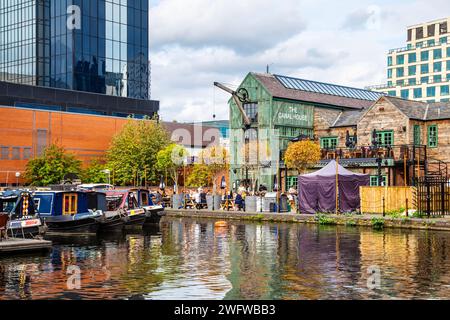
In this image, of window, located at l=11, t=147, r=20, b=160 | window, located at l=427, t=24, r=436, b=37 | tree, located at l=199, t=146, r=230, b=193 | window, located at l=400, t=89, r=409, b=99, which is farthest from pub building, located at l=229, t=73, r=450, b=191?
window, located at l=427, t=24, r=436, b=37

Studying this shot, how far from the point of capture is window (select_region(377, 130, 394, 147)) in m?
53.1

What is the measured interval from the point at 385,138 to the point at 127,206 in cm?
2430

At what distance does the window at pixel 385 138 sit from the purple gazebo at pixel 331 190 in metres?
11.2

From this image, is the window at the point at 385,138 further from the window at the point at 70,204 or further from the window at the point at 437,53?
the window at the point at 437,53

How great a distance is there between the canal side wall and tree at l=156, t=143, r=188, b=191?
18.7 metres

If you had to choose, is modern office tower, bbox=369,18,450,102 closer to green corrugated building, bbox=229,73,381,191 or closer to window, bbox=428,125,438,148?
green corrugated building, bbox=229,73,381,191

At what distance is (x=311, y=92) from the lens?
66062 mm

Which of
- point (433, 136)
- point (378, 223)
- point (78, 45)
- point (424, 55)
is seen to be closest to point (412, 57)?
point (424, 55)

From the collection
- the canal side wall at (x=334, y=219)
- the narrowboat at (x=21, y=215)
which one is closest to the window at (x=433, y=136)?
the canal side wall at (x=334, y=219)

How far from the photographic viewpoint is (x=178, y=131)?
97.6 meters

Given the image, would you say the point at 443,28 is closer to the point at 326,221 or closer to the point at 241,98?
the point at 241,98

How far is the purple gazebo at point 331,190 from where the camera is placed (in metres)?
42.1

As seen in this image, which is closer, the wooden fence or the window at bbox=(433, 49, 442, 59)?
the wooden fence

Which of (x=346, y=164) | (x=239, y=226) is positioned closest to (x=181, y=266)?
(x=239, y=226)
